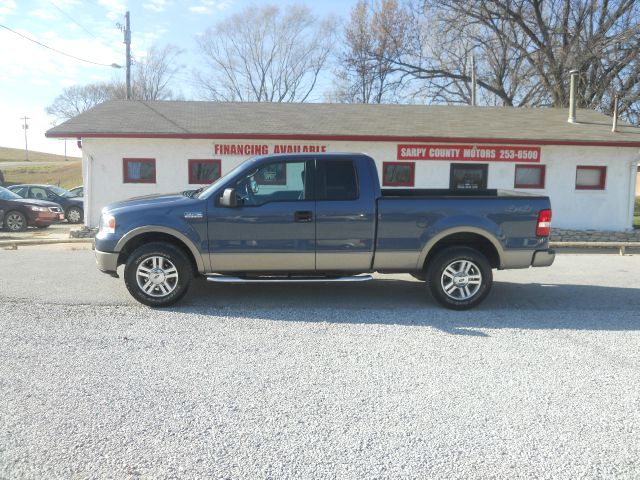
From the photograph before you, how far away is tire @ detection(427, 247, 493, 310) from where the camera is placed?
20.0ft

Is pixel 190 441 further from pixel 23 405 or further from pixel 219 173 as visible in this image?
pixel 219 173

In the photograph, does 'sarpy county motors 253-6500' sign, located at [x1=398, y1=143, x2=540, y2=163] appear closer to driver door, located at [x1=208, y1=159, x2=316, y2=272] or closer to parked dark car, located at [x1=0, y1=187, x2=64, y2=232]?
driver door, located at [x1=208, y1=159, x2=316, y2=272]

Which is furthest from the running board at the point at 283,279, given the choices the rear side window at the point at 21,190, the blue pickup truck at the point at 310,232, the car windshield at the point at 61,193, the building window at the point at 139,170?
the rear side window at the point at 21,190

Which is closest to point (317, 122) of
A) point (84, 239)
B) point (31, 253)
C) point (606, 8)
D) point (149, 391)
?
point (84, 239)

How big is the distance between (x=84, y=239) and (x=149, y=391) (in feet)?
35.7

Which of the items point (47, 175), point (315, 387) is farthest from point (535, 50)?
point (47, 175)

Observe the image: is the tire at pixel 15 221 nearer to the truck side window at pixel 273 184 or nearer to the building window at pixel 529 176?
the truck side window at pixel 273 184

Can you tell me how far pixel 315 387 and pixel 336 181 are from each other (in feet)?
9.62

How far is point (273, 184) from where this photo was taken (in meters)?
6.11

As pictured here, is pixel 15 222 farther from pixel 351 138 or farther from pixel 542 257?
pixel 542 257

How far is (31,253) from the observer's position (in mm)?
10578

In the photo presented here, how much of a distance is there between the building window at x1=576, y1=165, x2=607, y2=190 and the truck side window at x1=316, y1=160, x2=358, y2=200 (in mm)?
11487

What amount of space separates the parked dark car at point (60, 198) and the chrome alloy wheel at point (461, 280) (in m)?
17.0

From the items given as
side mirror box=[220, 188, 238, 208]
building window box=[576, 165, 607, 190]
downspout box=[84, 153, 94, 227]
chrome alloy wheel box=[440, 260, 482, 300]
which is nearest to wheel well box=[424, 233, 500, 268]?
chrome alloy wheel box=[440, 260, 482, 300]
